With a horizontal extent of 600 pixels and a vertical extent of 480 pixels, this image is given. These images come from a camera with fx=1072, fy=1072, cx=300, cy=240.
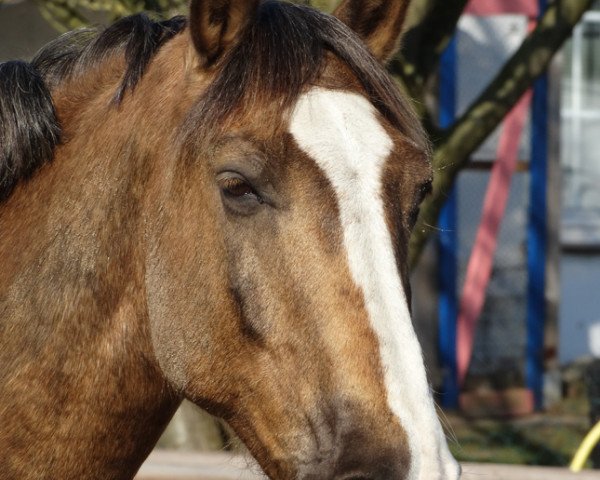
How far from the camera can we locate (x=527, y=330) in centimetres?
855

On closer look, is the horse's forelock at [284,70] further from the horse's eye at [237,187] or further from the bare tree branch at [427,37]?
the bare tree branch at [427,37]

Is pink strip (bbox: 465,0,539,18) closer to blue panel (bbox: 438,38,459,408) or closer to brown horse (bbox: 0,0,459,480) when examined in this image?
blue panel (bbox: 438,38,459,408)

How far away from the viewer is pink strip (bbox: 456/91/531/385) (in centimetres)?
834

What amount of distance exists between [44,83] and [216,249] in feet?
2.13

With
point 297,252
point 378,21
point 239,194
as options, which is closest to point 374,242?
point 297,252

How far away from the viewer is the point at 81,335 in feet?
7.75

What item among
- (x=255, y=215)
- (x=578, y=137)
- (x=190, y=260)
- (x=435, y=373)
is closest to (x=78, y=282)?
(x=190, y=260)

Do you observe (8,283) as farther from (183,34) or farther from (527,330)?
(527,330)

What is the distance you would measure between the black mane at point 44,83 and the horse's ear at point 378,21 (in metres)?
0.43

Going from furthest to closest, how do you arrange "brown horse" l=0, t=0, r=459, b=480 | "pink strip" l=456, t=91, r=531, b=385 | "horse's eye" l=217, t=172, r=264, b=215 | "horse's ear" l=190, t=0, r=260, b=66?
"pink strip" l=456, t=91, r=531, b=385 < "horse's ear" l=190, t=0, r=260, b=66 < "horse's eye" l=217, t=172, r=264, b=215 < "brown horse" l=0, t=0, r=459, b=480

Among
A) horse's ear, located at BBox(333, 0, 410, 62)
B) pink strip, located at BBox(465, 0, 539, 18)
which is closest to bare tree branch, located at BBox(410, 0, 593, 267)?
horse's ear, located at BBox(333, 0, 410, 62)

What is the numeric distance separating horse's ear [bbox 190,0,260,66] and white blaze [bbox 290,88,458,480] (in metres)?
0.23

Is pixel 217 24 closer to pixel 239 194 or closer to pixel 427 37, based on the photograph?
pixel 239 194

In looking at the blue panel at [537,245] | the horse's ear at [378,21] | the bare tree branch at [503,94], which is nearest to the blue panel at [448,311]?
the blue panel at [537,245]
